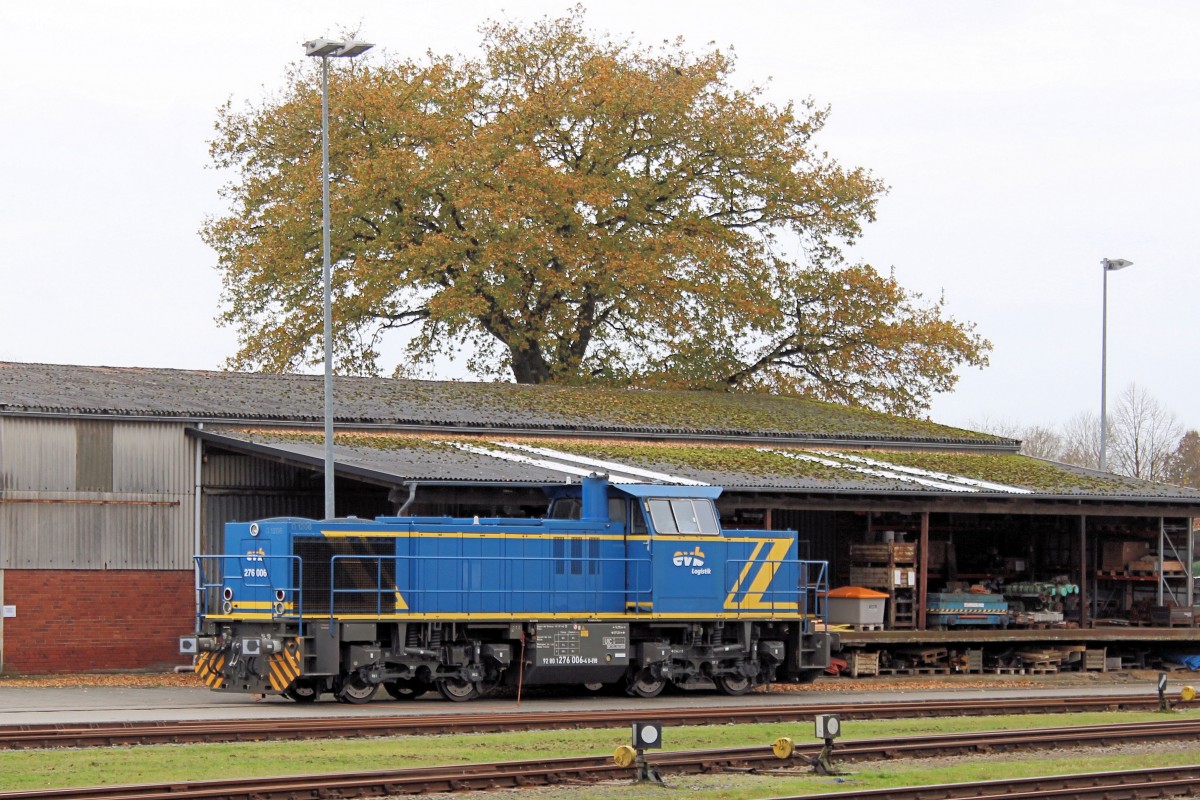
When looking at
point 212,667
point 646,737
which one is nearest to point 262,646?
point 212,667

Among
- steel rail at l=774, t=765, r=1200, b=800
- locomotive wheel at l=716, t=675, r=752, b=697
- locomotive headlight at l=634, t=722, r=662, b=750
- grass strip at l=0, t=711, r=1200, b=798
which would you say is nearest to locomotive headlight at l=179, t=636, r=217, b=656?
grass strip at l=0, t=711, r=1200, b=798

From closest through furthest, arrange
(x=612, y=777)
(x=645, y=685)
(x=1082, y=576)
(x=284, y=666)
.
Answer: (x=612, y=777) → (x=284, y=666) → (x=645, y=685) → (x=1082, y=576)

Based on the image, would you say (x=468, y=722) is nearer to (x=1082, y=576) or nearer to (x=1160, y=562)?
(x=1082, y=576)

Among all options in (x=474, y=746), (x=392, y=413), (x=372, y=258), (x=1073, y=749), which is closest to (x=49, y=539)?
(x=392, y=413)

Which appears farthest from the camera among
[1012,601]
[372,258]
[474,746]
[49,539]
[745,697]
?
[372,258]

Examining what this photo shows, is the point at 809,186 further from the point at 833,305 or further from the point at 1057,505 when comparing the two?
the point at 1057,505

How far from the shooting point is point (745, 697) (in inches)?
963

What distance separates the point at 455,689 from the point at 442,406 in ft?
34.6

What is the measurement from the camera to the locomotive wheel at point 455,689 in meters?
22.5

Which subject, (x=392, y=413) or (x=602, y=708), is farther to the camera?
(x=392, y=413)

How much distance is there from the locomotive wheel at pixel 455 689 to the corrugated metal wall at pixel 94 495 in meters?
7.24

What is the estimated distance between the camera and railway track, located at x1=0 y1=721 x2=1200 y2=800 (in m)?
12.6

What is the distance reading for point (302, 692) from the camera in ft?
73.8

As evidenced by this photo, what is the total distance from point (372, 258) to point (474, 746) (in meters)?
31.3
